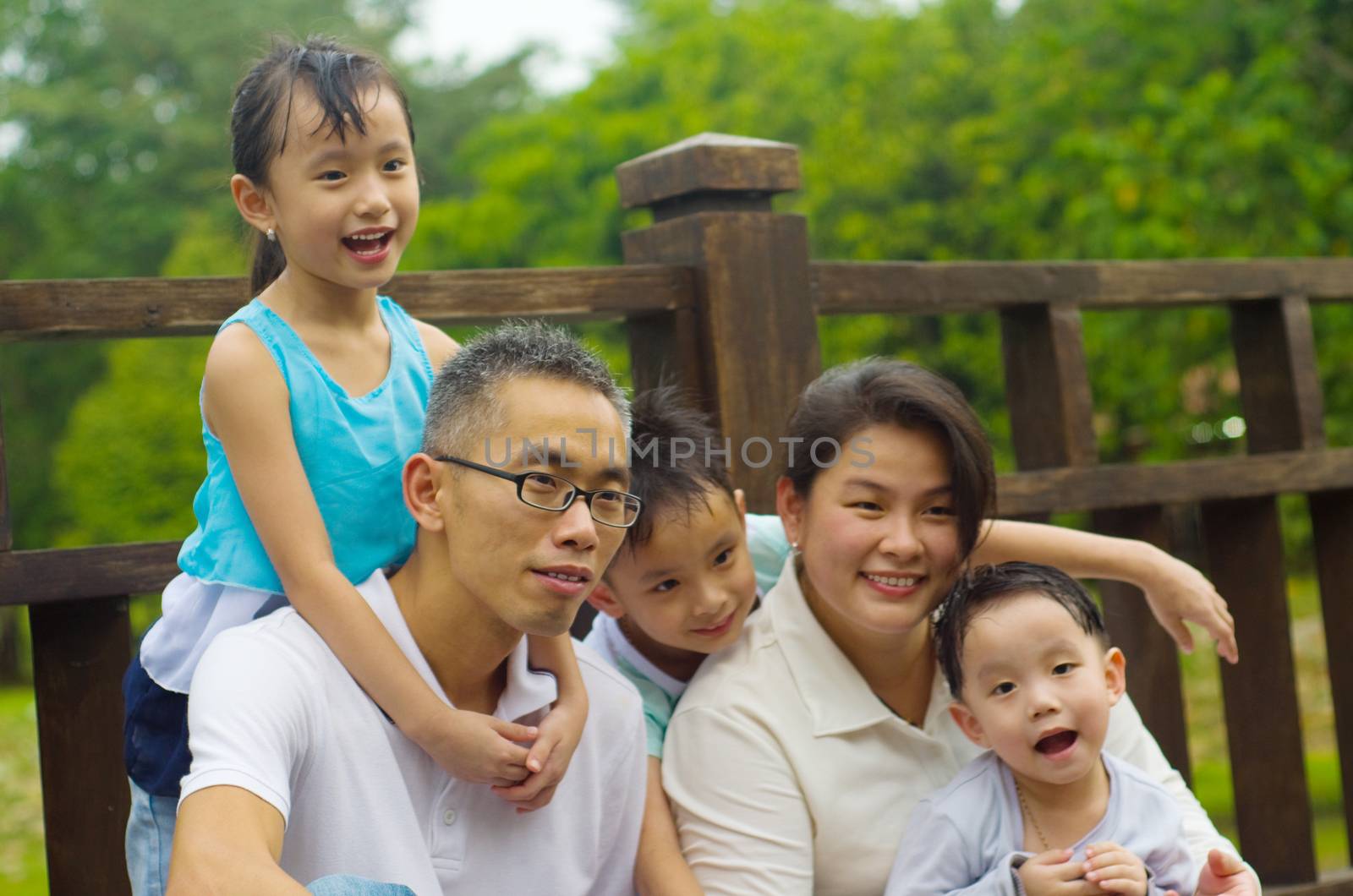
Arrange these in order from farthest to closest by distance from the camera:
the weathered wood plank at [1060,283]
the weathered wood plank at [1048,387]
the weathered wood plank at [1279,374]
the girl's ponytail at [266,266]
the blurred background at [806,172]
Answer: the blurred background at [806,172]
the weathered wood plank at [1279,374]
the weathered wood plank at [1048,387]
the weathered wood plank at [1060,283]
the girl's ponytail at [266,266]

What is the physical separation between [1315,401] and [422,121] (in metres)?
20.1

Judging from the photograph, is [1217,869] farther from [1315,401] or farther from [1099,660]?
[1315,401]

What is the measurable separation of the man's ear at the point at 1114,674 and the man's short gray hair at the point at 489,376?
0.80 metres

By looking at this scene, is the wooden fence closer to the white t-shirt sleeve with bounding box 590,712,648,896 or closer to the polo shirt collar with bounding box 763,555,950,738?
the polo shirt collar with bounding box 763,555,950,738

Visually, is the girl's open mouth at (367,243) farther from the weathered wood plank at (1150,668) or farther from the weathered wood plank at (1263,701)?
the weathered wood plank at (1263,701)

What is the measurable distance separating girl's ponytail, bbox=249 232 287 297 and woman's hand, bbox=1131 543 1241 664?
144 centimetres

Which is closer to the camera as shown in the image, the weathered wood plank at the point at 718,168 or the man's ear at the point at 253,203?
the man's ear at the point at 253,203

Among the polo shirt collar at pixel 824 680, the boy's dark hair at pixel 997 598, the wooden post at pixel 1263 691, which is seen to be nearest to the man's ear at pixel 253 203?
the polo shirt collar at pixel 824 680

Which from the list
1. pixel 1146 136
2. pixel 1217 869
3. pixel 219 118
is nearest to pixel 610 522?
pixel 1217 869

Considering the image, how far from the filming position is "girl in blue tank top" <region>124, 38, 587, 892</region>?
1854 mm

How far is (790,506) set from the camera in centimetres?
233

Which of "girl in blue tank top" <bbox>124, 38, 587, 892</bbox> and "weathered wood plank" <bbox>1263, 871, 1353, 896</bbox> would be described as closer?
"girl in blue tank top" <bbox>124, 38, 587, 892</bbox>

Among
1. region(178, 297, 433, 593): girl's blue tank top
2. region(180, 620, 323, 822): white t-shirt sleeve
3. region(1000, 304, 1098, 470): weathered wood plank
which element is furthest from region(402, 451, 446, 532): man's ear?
region(1000, 304, 1098, 470): weathered wood plank

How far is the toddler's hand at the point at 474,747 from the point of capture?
183 centimetres
